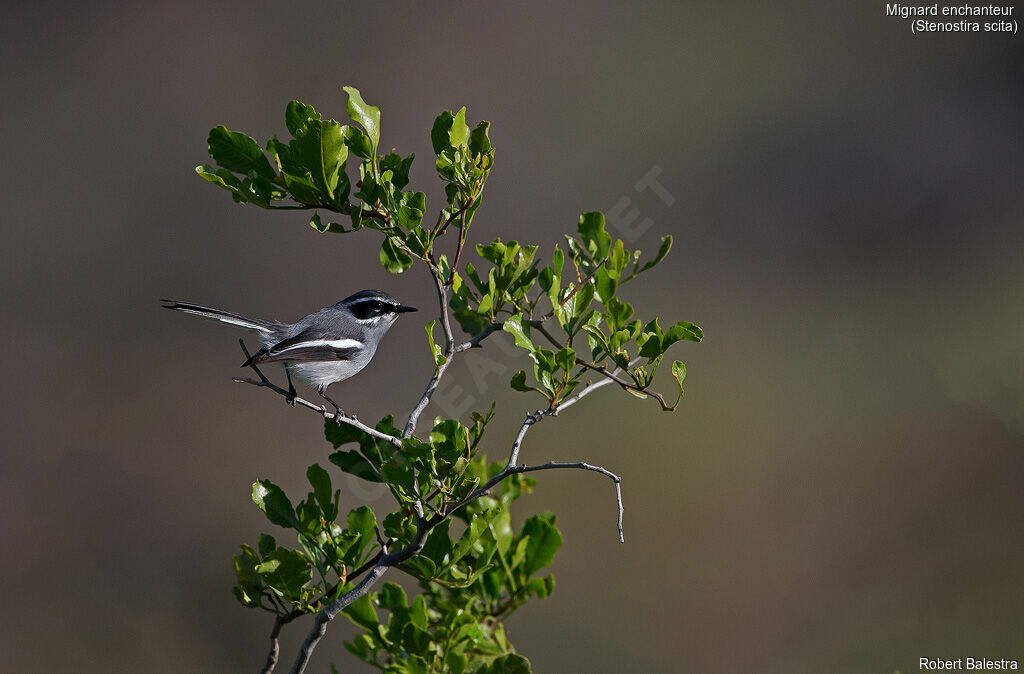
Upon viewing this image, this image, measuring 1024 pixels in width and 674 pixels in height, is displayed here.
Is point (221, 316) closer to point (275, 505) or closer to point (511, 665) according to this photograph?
point (275, 505)

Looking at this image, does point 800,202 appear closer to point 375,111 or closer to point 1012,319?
point 1012,319

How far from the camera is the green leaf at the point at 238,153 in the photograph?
207cm

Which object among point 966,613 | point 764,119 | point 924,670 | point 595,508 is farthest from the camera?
point 764,119

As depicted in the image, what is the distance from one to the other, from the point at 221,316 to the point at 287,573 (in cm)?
119

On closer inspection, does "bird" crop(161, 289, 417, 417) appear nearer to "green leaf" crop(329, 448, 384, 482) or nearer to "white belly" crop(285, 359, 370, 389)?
"white belly" crop(285, 359, 370, 389)

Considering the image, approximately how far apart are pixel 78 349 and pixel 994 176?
966 centimetres

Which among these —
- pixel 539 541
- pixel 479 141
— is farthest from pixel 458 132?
pixel 539 541

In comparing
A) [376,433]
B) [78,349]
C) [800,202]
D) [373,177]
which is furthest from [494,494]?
[800,202]

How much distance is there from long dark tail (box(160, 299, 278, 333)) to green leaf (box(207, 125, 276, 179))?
50 cm

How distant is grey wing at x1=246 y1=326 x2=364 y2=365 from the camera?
10.6ft

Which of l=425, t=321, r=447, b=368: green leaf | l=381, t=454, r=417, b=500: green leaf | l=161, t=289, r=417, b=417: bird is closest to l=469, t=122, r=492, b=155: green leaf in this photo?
l=425, t=321, r=447, b=368: green leaf

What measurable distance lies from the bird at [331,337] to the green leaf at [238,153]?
46.2 inches

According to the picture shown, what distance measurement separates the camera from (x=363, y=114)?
2.08m

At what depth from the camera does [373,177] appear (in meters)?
2.12
